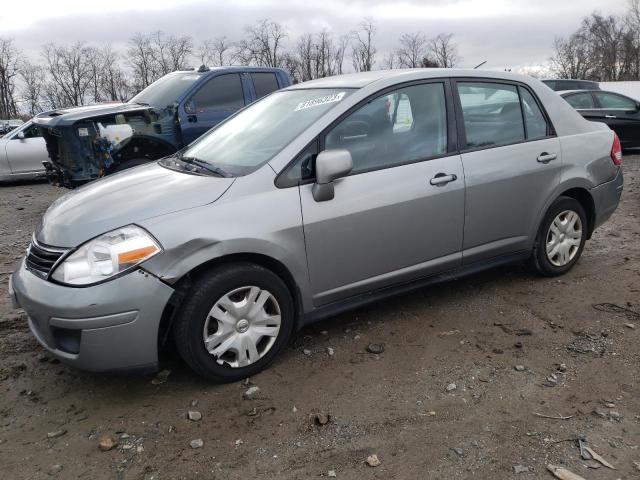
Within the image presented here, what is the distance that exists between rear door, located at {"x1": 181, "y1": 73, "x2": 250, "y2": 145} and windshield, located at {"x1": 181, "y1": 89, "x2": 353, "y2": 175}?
3.63 metres

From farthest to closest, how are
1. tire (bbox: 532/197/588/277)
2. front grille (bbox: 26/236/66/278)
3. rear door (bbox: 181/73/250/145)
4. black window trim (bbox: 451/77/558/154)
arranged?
rear door (bbox: 181/73/250/145), tire (bbox: 532/197/588/277), black window trim (bbox: 451/77/558/154), front grille (bbox: 26/236/66/278)

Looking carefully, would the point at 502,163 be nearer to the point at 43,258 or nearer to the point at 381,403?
the point at 381,403

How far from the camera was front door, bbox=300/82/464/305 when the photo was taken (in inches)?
128

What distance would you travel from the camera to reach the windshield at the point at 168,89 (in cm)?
782

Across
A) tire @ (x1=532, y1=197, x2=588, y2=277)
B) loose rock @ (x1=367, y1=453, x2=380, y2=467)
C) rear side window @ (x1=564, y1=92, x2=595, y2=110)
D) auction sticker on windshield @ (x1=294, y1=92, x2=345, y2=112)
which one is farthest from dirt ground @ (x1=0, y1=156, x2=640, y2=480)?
rear side window @ (x1=564, y1=92, x2=595, y2=110)

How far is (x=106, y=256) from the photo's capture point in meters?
2.75

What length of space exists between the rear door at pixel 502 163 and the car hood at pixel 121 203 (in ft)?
5.72

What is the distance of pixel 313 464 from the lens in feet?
8.07

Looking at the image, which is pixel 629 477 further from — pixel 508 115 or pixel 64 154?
pixel 64 154

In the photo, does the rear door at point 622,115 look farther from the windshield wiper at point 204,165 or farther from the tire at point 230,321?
the tire at point 230,321

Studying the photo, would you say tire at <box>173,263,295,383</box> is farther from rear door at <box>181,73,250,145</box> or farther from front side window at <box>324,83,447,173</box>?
rear door at <box>181,73,250,145</box>

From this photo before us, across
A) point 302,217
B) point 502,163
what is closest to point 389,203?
point 302,217

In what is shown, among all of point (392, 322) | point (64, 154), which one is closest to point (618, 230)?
point (392, 322)

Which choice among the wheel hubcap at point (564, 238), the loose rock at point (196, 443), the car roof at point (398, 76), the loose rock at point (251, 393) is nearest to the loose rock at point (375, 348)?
the loose rock at point (251, 393)
